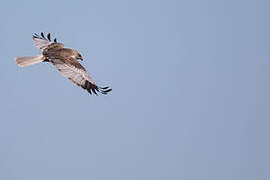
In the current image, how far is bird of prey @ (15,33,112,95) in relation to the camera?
18719 millimetres

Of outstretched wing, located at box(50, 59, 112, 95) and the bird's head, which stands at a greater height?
the bird's head

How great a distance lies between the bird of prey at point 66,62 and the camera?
18719mm

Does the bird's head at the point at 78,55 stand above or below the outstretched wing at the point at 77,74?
above

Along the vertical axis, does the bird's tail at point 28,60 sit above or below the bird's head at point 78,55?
below

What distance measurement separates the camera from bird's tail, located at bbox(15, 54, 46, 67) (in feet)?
65.9

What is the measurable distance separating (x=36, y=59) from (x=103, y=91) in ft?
10.3

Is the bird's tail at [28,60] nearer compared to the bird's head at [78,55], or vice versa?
the bird's tail at [28,60]

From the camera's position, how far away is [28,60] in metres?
20.3

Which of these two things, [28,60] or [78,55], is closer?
[28,60]

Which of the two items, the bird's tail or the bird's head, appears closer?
the bird's tail

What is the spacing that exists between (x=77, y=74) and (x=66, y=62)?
80 centimetres

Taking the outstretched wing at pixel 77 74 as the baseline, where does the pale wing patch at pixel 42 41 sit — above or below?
above

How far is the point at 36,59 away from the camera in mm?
20375

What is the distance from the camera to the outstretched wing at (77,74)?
18594mm
